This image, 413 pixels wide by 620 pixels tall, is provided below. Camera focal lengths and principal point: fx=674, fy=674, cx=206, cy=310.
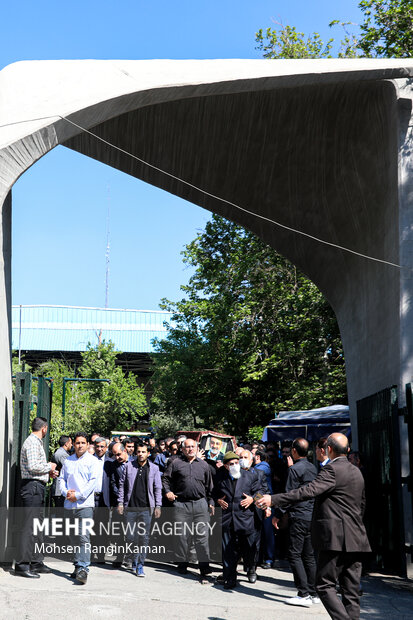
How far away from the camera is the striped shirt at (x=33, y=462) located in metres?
8.53

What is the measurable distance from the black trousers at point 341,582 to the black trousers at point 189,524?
370 centimetres

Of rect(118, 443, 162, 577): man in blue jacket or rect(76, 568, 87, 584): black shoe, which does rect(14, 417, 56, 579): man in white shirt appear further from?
rect(118, 443, 162, 577): man in blue jacket

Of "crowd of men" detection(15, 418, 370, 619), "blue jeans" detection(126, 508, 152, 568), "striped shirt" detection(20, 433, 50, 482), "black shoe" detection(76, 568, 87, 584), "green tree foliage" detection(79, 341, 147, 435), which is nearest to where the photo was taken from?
"crowd of men" detection(15, 418, 370, 619)

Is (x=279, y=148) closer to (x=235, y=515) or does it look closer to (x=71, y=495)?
(x=235, y=515)

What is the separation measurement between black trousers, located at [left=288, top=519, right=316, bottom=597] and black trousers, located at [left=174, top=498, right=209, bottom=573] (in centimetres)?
169

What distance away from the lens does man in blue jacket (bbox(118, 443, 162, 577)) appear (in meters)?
9.73

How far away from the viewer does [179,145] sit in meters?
13.3

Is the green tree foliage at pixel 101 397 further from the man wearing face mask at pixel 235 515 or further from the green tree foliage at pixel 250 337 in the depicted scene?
the man wearing face mask at pixel 235 515

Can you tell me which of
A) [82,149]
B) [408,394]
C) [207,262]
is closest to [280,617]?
[408,394]

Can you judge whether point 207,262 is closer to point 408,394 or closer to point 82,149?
point 82,149

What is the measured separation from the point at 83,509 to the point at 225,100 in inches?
301

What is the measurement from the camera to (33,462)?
28.0ft

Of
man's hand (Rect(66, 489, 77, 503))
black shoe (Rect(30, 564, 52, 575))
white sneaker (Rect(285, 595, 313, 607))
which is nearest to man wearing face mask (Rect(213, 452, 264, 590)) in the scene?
white sneaker (Rect(285, 595, 313, 607))

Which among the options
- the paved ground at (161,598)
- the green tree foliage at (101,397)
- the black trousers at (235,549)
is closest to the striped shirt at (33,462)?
the paved ground at (161,598)
